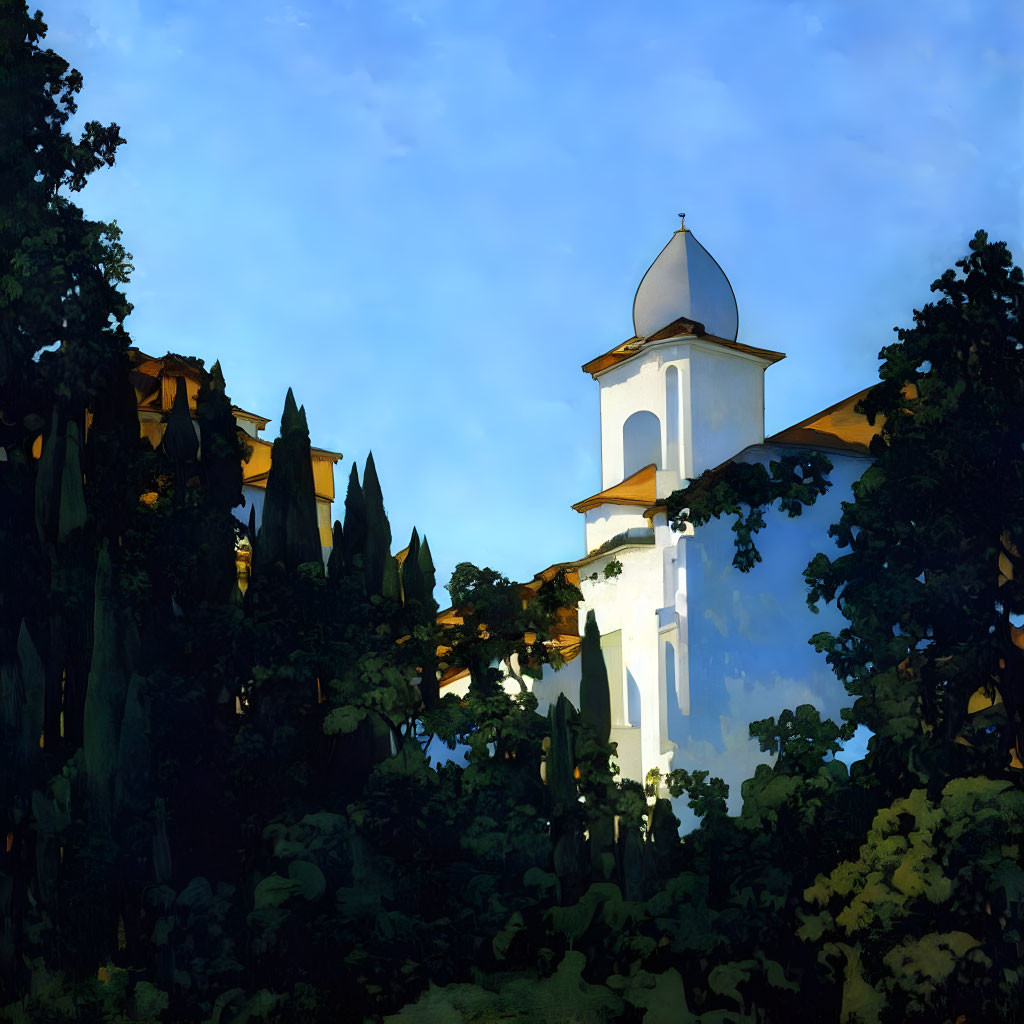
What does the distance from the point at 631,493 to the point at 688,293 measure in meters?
4.26

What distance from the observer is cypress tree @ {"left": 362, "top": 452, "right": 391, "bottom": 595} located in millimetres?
25406

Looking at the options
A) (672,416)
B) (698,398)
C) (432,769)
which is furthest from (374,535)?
(698,398)

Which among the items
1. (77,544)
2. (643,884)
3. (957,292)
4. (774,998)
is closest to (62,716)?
(77,544)

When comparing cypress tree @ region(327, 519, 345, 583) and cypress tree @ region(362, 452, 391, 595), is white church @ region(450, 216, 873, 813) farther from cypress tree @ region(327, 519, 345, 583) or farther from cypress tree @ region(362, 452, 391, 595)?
cypress tree @ region(327, 519, 345, 583)

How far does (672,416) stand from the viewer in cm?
3088

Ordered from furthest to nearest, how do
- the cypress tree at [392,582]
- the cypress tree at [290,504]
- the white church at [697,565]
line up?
the cypress tree at [392,582] < the cypress tree at [290,504] < the white church at [697,565]

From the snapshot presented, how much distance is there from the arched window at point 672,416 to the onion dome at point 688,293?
1.21m

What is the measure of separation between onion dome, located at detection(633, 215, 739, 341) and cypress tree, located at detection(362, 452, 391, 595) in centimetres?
834

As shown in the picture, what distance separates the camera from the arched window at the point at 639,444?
32.1 metres

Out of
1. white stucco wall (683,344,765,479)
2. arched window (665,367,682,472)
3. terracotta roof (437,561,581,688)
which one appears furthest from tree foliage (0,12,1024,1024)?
arched window (665,367,682,472)

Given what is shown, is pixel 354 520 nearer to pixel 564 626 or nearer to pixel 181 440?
pixel 181 440

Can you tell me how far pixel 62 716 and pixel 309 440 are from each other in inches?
234

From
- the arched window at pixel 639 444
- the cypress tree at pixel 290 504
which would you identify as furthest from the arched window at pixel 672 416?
the cypress tree at pixel 290 504

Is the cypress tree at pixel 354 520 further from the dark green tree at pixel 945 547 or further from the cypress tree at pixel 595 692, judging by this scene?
the dark green tree at pixel 945 547
